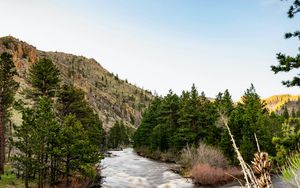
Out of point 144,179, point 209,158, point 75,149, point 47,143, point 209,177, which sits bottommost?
point 144,179

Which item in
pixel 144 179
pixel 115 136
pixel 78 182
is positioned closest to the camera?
pixel 78 182

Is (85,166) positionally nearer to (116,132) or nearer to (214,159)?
(214,159)

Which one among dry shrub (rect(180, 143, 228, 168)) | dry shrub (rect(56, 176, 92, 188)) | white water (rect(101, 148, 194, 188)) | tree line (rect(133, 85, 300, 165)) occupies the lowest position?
white water (rect(101, 148, 194, 188))

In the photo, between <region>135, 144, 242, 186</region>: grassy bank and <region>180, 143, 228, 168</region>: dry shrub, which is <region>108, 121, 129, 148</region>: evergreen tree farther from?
<region>180, 143, 228, 168</region>: dry shrub

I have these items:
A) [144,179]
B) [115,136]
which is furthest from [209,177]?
[115,136]

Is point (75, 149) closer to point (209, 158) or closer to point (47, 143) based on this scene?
point (47, 143)

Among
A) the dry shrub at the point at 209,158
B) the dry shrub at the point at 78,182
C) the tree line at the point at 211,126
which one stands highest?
the tree line at the point at 211,126

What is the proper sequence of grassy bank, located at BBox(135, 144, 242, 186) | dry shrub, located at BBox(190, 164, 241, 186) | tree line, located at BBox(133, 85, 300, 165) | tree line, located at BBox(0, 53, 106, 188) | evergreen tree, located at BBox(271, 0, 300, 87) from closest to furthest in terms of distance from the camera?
evergreen tree, located at BBox(271, 0, 300, 87)
tree line, located at BBox(0, 53, 106, 188)
dry shrub, located at BBox(190, 164, 241, 186)
grassy bank, located at BBox(135, 144, 242, 186)
tree line, located at BBox(133, 85, 300, 165)

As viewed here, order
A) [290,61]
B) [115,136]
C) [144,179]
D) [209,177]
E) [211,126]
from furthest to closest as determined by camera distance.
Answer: [115,136] → [211,126] → [144,179] → [209,177] → [290,61]

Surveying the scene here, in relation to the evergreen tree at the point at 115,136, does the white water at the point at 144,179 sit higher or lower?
lower

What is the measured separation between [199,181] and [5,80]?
2313cm

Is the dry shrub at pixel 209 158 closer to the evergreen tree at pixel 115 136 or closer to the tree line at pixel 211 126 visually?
the tree line at pixel 211 126

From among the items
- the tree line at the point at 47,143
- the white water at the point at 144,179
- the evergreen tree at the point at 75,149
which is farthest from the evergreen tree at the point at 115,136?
the evergreen tree at the point at 75,149

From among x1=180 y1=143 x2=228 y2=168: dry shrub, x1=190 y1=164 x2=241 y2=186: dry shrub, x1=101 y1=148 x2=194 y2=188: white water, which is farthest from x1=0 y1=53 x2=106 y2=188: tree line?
x1=180 y1=143 x2=228 y2=168: dry shrub
